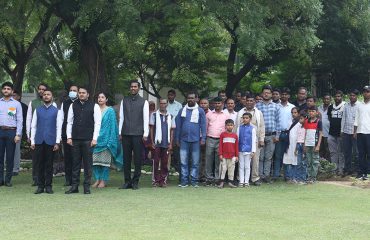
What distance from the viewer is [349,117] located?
1395cm

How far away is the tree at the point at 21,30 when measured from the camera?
44.2 feet

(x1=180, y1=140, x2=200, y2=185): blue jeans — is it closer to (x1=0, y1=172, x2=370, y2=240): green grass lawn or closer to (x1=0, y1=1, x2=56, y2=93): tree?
(x1=0, y1=172, x2=370, y2=240): green grass lawn

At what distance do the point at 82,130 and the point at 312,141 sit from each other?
4.72 m

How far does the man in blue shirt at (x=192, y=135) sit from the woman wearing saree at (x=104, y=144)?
1.38 metres

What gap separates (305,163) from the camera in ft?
43.5

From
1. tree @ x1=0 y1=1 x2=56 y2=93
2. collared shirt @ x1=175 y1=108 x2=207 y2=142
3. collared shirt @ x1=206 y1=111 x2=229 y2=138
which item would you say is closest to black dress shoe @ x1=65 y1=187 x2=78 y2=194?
collared shirt @ x1=175 y1=108 x2=207 y2=142

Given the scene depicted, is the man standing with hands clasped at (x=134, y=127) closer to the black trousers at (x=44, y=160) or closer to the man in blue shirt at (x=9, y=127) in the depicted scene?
the black trousers at (x=44, y=160)

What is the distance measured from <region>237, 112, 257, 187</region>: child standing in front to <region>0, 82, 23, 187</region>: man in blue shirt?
4.47 meters

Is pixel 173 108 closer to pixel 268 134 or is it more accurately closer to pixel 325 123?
pixel 268 134

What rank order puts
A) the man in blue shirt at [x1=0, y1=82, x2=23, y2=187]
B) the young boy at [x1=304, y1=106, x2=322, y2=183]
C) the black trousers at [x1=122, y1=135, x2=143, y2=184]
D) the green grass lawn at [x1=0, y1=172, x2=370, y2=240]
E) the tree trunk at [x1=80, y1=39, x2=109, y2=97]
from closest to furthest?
the green grass lawn at [x1=0, y1=172, x2=370, y2=240] < the black trousers at [x1=122, y1=135, x2=143, y2=184] < the man in blue shirt at [x1=0, y1=82, x2=23, y2=187] < the young boy at [x1=304, y1=106, x2=322, y2=183] < the tree trunk at [x1=80, y1=39, x2=109, y2=97]

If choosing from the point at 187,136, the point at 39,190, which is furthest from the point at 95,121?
the point at 187,136

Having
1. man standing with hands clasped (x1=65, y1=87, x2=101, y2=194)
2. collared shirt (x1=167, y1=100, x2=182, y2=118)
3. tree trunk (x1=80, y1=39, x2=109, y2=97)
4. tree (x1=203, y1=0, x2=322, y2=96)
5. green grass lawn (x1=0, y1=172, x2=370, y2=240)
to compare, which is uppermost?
tree (x1=203, y1=0, x2=322, y2=96)

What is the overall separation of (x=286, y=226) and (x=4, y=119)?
22.5ft

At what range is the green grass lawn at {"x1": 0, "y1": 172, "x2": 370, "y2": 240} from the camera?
7645 mm
